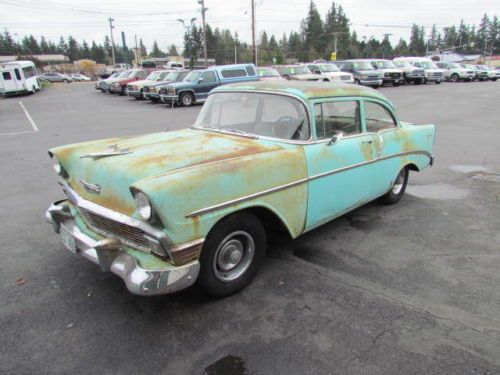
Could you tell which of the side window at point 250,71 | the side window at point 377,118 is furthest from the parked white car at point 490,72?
the side window at point 377,118

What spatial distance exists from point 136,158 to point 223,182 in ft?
2.67

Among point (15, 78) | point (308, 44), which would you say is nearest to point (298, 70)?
point (15, 78)

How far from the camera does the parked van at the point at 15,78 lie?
2688 centimetres

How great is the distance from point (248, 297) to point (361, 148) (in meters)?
2.05

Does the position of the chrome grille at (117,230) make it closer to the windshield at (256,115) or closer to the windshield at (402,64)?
the windshield at (256,115)

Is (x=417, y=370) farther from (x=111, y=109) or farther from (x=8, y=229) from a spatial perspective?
(x=111, y=109)

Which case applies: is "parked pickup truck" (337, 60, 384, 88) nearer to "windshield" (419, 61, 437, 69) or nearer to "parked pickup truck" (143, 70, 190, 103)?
"windshield" (419, 61, 437, 69)

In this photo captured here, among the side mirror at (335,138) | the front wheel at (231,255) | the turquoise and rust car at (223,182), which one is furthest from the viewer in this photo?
the side mirror at (335,138)

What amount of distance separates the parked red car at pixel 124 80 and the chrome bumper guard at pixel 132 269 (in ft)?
81.8

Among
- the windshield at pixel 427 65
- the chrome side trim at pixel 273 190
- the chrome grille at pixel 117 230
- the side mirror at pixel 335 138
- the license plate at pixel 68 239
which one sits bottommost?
the license plate at pixel 68 239

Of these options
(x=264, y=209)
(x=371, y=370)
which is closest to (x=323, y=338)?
(x=371, y=370)

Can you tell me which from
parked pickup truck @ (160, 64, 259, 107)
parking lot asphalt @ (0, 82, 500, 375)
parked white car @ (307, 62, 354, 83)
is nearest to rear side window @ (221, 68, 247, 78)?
parked pickup truck @ (160, 64, 259, 107)

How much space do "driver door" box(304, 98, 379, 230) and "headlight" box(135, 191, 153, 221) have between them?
1567 mm

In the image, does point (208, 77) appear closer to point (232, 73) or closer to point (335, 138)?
point (232, 73)
